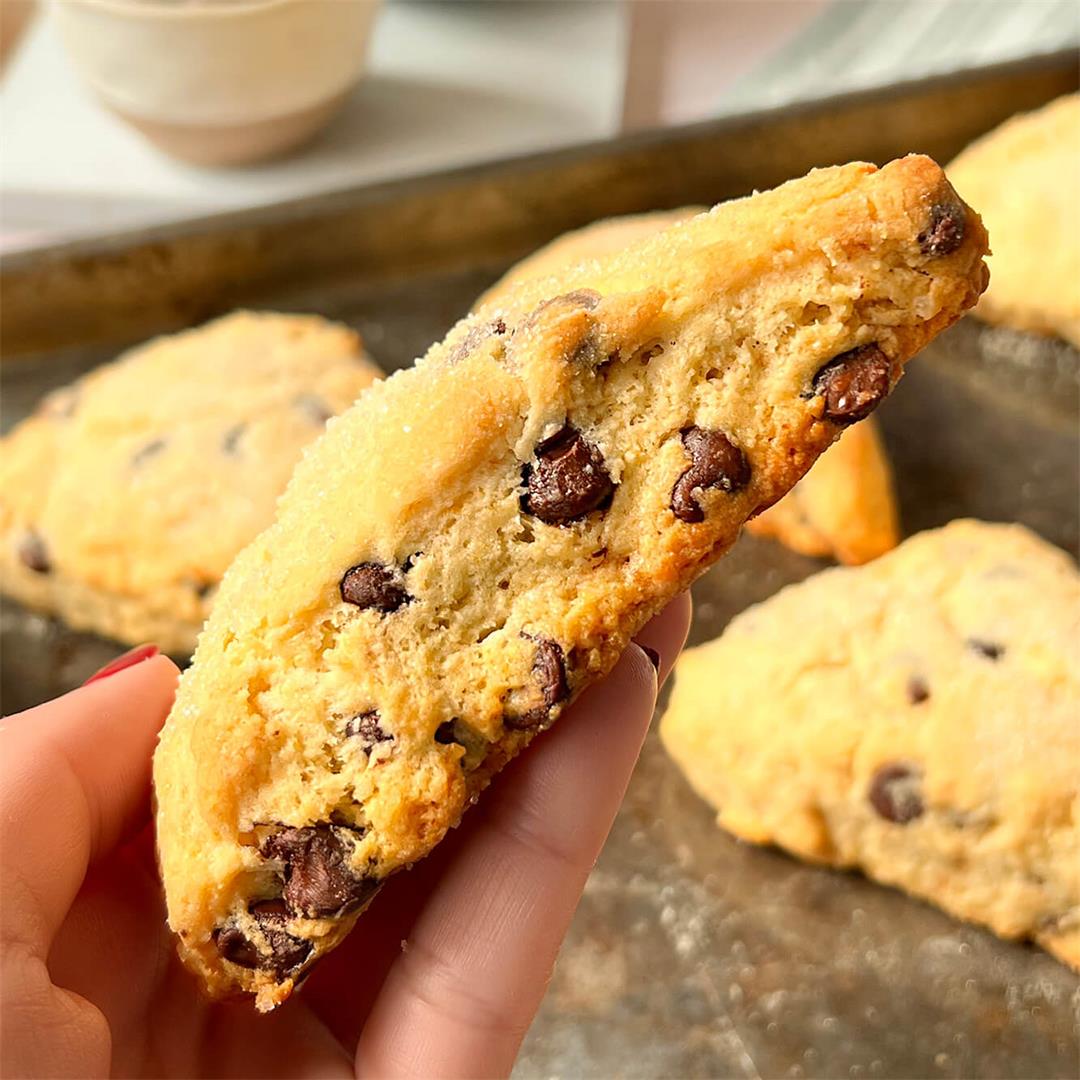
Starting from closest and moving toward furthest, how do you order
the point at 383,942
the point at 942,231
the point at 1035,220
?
the point at 942,231 < the point at 383,942 < the point at 1035,220

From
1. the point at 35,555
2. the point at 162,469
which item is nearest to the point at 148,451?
the point at 162,469

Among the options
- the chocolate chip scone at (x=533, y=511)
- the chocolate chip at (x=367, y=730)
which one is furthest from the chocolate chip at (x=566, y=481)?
the chocolate chip at (x=367, y=730)

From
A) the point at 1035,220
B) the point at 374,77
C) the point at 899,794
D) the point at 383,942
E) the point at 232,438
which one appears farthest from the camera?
the point at 374,77

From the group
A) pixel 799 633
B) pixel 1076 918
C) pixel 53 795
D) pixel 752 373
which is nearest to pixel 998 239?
pixel 799 633

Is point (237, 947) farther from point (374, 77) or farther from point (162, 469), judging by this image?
point (374, 77)

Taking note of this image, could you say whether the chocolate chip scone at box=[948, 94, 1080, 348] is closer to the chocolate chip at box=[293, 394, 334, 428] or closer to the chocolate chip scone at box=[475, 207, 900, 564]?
the chocolate chip scone at box=[475, 207, 900, 564]

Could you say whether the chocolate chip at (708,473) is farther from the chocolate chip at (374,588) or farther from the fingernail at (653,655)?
the fingernail at (653,655)

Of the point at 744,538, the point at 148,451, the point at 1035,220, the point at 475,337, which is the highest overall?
the point at 475,337
